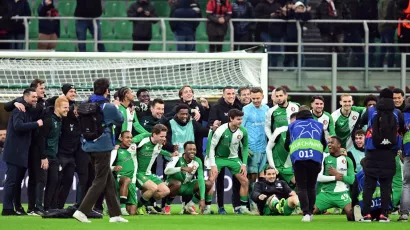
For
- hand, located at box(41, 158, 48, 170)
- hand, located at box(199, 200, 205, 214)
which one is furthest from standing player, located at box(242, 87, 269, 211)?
hand, located at box(41, 158, 48, 170)

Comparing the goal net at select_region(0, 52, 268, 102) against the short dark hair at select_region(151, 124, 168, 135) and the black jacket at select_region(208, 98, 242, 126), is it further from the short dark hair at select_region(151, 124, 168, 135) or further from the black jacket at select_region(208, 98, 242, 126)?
the short dark hair at select_region(151, 124, 168, 135)

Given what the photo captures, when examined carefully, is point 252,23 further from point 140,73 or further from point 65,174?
point 65,174

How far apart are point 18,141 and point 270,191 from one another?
3.94 m

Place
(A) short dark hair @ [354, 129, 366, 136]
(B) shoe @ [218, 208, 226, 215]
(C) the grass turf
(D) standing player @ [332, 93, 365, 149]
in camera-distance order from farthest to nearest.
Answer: (D) standing player @ [332, 93, 365, 149] < (A) short dark hair @ [354, 129, 366, 136] < (B) shoe @ [218, 208, 226, 215] < (C) the grass turf

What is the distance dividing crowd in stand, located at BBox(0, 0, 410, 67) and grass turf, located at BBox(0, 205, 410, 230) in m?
8.11

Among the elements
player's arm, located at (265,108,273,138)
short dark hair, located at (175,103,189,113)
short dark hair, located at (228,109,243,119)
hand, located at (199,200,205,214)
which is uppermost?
short dark hair, located at (175,103,189,113)

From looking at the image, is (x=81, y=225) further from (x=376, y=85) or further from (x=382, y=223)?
(x=376, y=85)

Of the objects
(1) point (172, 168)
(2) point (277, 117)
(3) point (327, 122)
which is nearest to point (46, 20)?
(1) point (172, 168)

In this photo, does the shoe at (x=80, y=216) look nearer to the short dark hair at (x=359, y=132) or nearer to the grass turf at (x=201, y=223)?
the grass turf at (x=201, y=223)

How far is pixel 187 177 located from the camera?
738 inches

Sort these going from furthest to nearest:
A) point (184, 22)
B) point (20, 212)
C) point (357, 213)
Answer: point (184, 22), point (20, 212), point (357, 213)

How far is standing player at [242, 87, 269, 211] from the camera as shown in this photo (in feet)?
63.4

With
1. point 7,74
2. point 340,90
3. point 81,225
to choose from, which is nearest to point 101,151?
point 81,225

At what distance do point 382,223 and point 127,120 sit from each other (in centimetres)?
478
